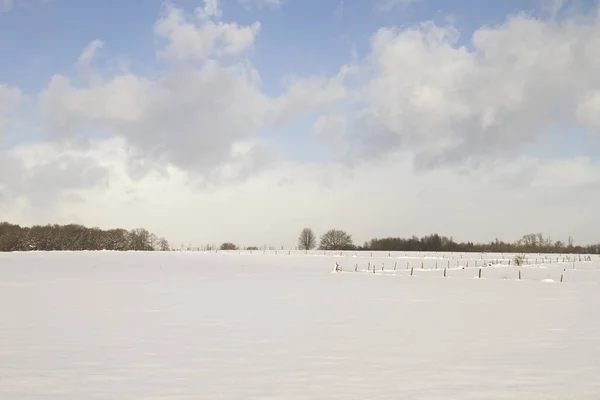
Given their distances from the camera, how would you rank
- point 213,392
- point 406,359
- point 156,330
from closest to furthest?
point 213,392, point 406,359, point 156,330

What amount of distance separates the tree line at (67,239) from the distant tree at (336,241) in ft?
219

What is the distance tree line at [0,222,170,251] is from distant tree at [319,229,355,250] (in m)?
66.9

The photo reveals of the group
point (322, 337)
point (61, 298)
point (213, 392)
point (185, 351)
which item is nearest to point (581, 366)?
point (322, 337)

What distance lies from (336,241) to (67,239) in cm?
8109

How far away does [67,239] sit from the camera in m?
154

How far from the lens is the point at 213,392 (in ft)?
29.0

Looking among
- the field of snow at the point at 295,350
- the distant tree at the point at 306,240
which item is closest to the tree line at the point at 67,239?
the distant tree at the point at 306,240

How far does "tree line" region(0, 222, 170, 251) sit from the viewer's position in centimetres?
14375

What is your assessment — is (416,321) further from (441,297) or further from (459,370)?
(441,297)

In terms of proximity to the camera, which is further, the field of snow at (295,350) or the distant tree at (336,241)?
the distant tree at (336,241)

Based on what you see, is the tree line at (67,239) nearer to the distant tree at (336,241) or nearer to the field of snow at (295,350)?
the distant tree at (336,241)

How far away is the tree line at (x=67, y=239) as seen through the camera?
14375 cm

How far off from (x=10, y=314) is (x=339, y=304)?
13435 millimetres

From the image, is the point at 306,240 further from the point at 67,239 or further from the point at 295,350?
the point at 295,350
